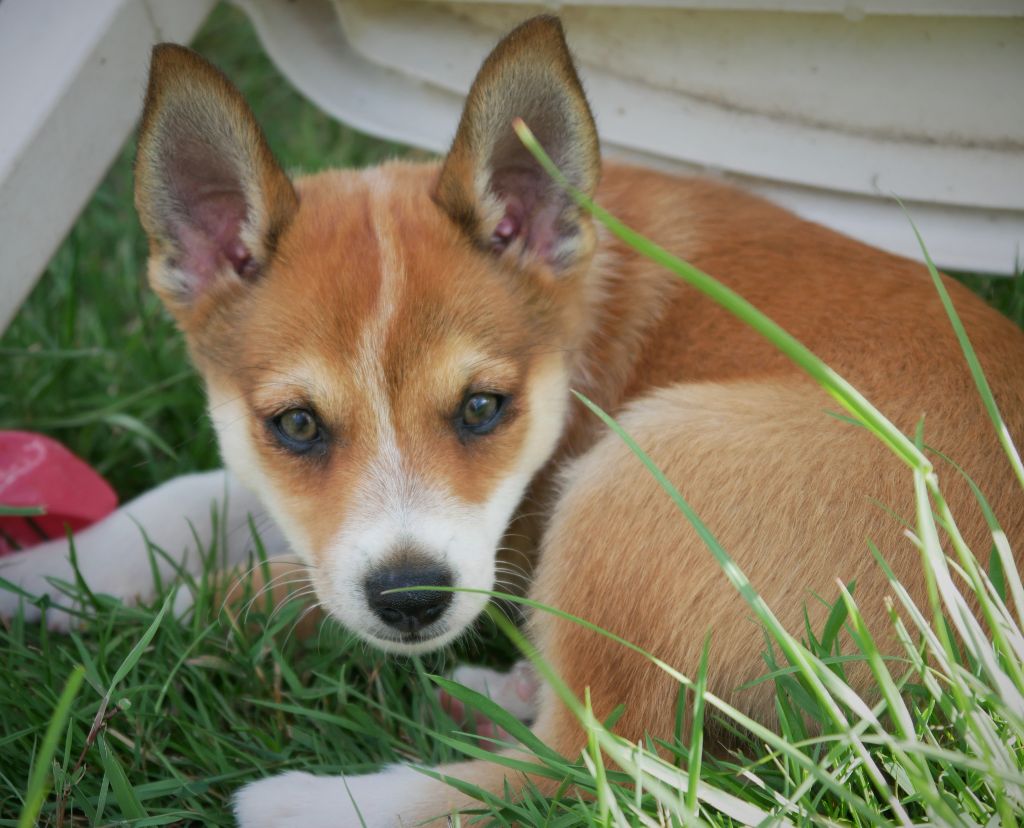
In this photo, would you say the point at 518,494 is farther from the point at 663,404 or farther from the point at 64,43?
the point at 64,43

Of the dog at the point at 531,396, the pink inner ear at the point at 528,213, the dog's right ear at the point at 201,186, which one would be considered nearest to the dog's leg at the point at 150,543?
the dog at the point at 531,396

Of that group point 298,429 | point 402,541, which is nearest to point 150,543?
point 298,429

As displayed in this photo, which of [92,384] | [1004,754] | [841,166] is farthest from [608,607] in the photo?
[92,384]

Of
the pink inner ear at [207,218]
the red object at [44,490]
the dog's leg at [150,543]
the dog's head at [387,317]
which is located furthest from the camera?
the red object at [44,490]

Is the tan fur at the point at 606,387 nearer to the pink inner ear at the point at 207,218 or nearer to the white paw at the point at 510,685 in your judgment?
the pink inner ear at the point at 207,218

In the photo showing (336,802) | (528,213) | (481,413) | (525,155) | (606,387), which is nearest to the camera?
(336,802)

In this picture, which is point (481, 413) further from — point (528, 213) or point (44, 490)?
point (44, 490)

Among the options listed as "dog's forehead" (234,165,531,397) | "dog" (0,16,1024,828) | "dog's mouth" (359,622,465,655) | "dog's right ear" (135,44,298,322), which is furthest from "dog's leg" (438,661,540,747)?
"dog's right ear" (135,44,298,322)
